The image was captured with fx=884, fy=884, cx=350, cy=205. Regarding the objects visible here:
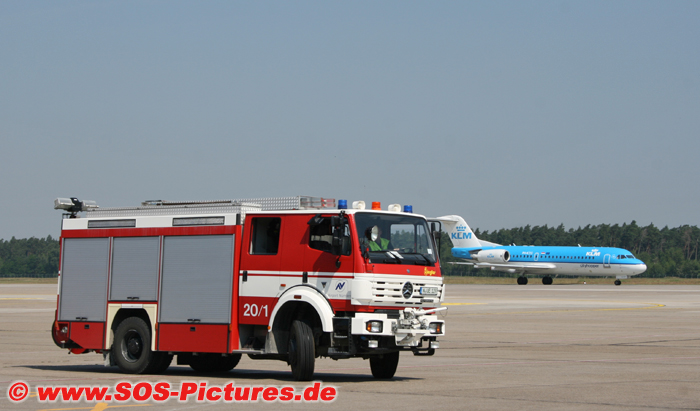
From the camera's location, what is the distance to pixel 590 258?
89.6 m

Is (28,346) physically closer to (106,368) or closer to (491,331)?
(106,368)

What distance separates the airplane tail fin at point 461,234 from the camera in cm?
10619

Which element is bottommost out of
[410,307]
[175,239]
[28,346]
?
[28,346]

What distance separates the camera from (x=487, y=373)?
673 inches

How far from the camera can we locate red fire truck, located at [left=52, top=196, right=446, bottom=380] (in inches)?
593

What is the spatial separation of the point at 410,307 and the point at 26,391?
254 inches

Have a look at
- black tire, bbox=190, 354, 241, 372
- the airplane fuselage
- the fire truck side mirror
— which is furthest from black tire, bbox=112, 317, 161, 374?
the airplane fuselage

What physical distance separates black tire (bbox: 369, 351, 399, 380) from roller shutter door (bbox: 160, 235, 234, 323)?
2.89m

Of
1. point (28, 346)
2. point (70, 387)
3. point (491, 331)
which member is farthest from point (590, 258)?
point (70, 387)

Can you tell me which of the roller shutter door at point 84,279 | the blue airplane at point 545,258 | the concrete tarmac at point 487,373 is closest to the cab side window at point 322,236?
the concrete tarmac at point 487,373

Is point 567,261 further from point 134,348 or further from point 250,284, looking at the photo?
point 250,284

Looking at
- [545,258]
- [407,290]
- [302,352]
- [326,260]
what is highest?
[545,258]

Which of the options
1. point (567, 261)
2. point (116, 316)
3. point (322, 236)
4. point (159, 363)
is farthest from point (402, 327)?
point (567, 261)

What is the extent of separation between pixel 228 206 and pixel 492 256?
280ft
